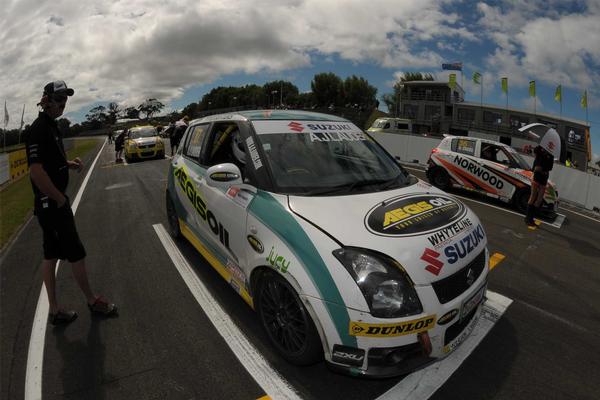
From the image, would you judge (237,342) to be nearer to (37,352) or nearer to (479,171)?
(37,352)

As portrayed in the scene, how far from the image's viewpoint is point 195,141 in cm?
480

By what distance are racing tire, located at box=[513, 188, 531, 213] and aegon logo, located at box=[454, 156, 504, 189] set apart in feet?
1.35

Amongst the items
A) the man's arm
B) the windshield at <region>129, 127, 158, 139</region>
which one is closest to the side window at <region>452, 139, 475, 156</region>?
the man's arm

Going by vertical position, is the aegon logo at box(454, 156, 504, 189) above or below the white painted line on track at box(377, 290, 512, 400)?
above

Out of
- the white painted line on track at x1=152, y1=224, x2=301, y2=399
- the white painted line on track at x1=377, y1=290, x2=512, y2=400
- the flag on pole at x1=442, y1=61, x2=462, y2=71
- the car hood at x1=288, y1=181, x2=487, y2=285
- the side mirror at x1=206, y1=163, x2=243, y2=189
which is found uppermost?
the flag on pole at x1=442, y1=61, x2=462, y2=71

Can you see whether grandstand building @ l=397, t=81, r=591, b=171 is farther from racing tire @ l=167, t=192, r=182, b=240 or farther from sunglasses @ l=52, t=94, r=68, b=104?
sunglasses @ l=52, t=94, r=68, b=104

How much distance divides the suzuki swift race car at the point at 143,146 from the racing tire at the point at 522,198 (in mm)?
16075

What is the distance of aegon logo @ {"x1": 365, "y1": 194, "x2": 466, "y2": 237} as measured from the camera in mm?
2631

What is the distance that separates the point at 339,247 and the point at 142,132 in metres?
19.5

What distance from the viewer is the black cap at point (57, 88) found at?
3262 mm

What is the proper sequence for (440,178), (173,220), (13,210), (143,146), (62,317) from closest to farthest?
1. (62,317)
2. (173,220)
3. (13,210)
4. (440,178)
5. (143,146)

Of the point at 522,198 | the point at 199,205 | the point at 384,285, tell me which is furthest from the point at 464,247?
the point at 522,198

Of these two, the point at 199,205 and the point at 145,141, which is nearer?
the point at 199,205

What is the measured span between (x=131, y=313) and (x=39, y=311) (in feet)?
3.22
